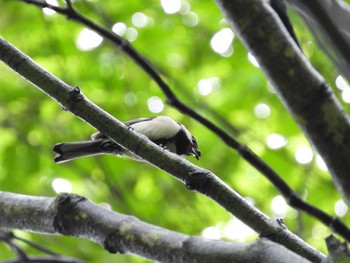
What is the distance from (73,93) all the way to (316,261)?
96cm

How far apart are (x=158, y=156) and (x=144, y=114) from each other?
396cm

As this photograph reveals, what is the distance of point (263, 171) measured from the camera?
1445mm

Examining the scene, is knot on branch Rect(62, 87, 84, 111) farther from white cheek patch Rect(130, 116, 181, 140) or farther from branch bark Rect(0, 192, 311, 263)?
white cheek patch Rect(130, 116, 181, 140)

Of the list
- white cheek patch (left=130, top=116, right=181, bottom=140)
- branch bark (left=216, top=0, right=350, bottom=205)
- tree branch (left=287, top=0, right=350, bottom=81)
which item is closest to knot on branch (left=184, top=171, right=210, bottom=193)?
branch bark (left=216, top=0, right=350, bottom=205)

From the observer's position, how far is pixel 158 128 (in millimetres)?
3975

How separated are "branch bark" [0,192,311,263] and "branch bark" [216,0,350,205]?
0.27m

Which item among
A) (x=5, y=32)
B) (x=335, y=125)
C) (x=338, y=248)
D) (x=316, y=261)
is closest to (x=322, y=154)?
(x=335, y=125)

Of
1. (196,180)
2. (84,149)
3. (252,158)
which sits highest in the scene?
(84,149)

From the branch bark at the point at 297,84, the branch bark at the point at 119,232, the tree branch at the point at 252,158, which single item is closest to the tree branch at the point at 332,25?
the branch bark at the point at 297,84

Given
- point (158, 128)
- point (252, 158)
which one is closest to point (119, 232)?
point (252, 158)

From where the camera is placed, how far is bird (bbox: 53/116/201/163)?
3.69 meters

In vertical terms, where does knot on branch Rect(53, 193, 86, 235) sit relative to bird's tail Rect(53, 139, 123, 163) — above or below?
below

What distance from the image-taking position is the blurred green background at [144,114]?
551 centimetres

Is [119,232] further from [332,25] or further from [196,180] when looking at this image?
[332,25]
